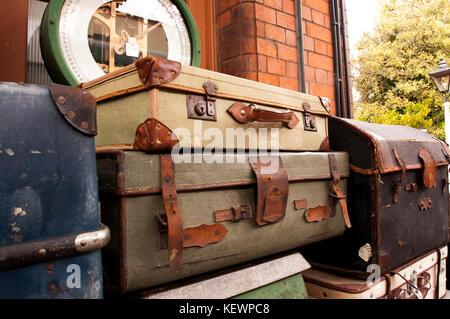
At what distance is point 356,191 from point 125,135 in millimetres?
1050

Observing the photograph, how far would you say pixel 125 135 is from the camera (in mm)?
924

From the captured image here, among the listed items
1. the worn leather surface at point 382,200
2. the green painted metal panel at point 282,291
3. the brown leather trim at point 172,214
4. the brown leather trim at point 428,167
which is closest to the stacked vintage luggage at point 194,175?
the brown leather trim at point 172,214

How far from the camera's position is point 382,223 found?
132 cm

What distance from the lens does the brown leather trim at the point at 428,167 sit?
1.55 meters

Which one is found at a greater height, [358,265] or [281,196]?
[281,196]

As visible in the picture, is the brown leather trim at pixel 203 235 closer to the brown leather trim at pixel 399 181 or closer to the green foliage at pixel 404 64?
the brown leather trim at pixel 399 181

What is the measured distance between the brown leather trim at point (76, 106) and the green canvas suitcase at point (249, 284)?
48 centimetres

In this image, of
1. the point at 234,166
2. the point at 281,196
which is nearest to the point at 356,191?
the point at 281,196

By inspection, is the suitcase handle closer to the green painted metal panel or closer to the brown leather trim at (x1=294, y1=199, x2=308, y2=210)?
the brown leather trim at (x1=294, y1=199, x2=308, y2=210)

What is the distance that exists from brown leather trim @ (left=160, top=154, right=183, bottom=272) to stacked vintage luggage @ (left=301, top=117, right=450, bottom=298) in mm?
802

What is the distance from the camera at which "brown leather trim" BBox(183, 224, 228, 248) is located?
0.86m

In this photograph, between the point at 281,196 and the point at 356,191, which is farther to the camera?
the point at 356,191
